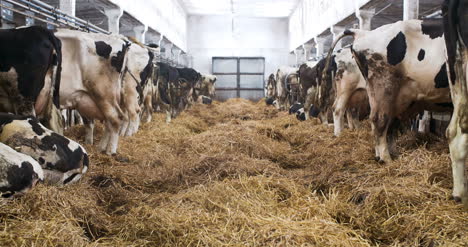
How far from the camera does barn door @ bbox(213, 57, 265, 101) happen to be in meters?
32.8

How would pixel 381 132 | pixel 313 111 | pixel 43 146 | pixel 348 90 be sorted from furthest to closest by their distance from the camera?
pixel 313 111
pixel 348 90
pixel 381 132
pixel 43 146

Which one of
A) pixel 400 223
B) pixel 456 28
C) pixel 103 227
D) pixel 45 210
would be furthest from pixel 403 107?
pixel 45 210

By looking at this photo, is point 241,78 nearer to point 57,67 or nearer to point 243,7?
point 243,7

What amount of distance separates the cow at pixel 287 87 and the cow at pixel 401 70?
11.3 m

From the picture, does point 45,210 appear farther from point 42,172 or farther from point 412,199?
point 412,199

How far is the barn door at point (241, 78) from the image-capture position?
32781 mm

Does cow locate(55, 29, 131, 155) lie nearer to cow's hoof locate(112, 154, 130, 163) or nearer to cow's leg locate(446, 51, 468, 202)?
cow's hoof locate(112, 154, 130, 163)

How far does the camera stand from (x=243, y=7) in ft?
99.6

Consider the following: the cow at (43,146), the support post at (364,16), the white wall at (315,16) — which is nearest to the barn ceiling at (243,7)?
the white wall at (315,16)

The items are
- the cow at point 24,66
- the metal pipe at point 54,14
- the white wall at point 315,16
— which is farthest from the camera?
the white wall at point 315,16

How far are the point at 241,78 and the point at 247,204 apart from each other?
29473mm

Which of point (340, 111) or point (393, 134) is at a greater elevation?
point (340, 111)

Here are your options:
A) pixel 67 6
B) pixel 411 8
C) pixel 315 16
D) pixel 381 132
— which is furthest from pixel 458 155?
pixel 315 16

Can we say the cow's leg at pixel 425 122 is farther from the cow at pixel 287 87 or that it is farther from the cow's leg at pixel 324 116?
the cow at pixel 287 87
